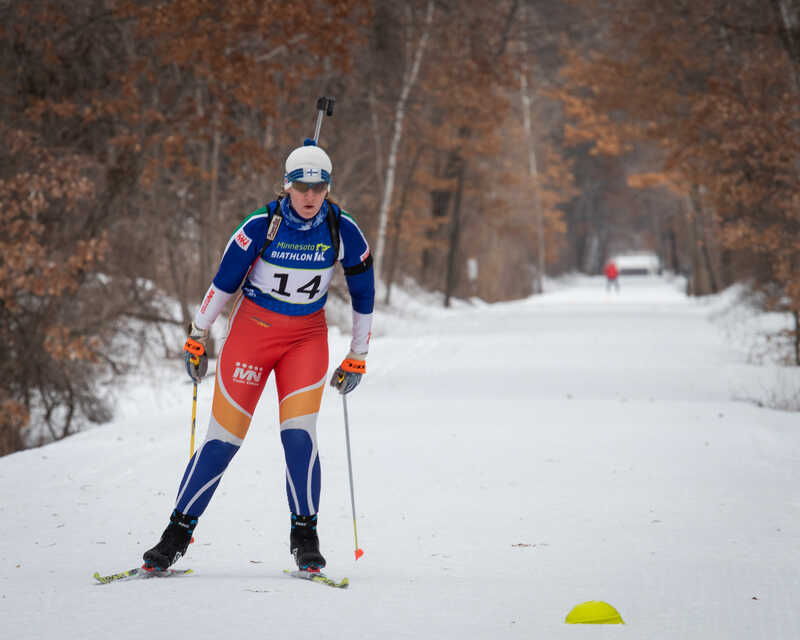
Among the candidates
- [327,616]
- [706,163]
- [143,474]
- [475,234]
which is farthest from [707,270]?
[327,616]

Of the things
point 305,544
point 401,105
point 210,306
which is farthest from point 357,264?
point 401,105

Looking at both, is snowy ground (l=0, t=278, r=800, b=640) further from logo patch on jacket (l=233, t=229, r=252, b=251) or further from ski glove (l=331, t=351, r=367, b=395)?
logo patch on jacket (l=233, t=229, r=252, b=251)

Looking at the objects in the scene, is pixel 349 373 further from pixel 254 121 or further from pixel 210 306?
pixel 254 121

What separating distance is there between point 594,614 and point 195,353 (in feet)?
7.95

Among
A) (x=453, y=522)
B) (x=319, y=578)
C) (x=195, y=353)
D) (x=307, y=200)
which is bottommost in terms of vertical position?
(x=453, y=522)

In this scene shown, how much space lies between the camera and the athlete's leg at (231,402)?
5492 mm

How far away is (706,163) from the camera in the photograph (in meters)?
21.8

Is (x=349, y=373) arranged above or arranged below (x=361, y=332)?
below

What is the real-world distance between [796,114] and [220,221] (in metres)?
11.6

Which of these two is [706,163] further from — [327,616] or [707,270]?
[707,270]

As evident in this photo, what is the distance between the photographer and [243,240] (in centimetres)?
540

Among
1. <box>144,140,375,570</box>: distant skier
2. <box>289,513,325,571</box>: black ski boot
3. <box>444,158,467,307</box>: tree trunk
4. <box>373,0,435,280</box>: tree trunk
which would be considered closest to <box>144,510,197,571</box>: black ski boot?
<box>144,140,375,570</box>: distant skier

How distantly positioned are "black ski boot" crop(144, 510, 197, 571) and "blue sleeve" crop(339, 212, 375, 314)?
1.48 meters

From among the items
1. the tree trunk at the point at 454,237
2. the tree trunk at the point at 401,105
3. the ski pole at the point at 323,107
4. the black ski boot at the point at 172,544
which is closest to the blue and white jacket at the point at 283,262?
the ski pole at the point at 323,107
